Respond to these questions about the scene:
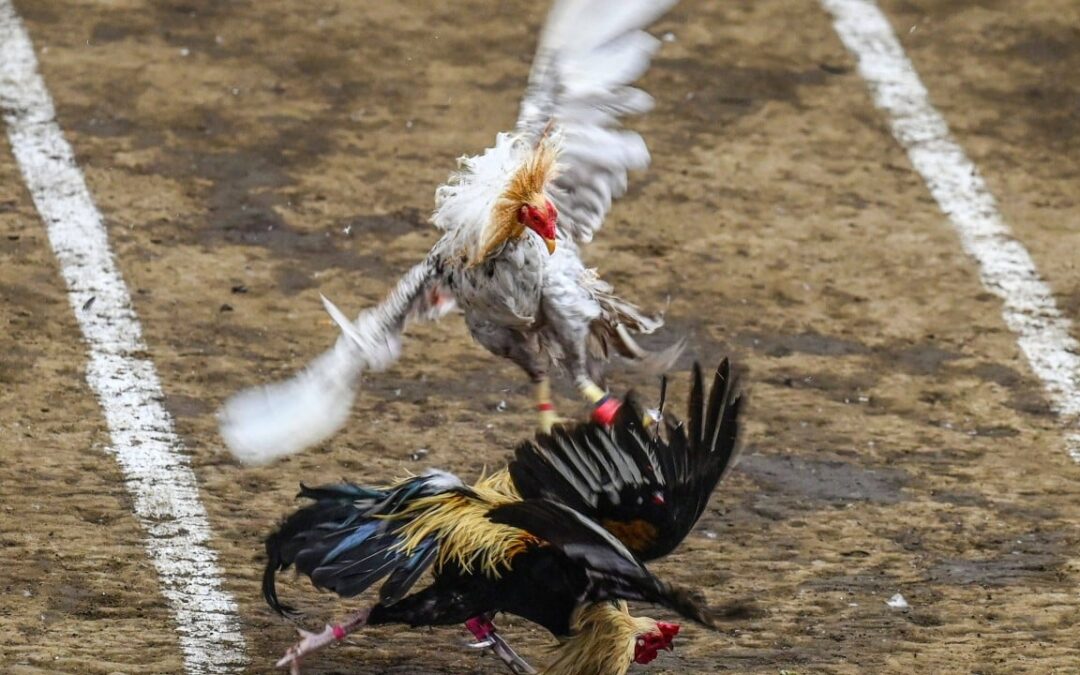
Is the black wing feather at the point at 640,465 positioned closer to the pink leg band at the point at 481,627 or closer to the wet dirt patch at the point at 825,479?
the pink leg band at the point at 481,627

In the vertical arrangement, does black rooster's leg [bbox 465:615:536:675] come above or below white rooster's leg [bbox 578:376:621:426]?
below

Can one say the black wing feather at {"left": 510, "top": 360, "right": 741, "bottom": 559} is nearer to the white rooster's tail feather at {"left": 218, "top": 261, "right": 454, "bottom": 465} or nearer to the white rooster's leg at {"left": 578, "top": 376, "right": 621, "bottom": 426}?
the white rooster's leg at {"left": 578, "top": 376, "right": 621, "bottom": 426}

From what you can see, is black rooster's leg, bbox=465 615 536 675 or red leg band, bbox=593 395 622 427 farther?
black rooster's leg, bbox=465 615 536 675

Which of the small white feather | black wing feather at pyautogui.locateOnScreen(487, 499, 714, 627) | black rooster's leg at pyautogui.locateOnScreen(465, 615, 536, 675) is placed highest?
black wing feather at pyautogui.locateOnScreen(487, 499, 714, 627)

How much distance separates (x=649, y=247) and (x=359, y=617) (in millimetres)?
2949

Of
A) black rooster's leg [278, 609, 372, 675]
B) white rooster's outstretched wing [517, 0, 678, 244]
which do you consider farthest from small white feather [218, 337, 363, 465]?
white rooster's outstretched wing [517, 0, 678, 244]

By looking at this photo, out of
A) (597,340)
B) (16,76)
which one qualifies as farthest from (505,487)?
(16,76)

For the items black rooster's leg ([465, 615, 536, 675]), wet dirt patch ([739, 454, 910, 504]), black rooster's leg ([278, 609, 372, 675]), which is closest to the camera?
black rooster's leg ([278, 609, 372, 675])

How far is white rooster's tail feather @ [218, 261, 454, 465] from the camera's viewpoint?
470 cm

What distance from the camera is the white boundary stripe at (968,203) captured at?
253 inches

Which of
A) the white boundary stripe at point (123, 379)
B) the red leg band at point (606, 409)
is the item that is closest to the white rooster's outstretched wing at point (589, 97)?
the red leg band at point (606, 409)

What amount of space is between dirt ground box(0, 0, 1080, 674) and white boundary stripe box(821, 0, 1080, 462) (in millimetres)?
82

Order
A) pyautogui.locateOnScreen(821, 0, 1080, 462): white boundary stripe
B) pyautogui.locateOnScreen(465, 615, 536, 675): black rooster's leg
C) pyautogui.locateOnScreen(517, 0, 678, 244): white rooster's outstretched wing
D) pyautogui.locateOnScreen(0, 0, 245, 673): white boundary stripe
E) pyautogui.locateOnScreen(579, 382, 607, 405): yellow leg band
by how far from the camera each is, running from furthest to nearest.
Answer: pyautogui.locateOnScreen(821, 0, 1080, 462): white boundary stripe → pyautogui.locateOnScreen(517, 0, 678, 244): white rooster's outstretched wing → pyautogui.locateOnScreen(579, 382, 607, 405): yellow leg band → pyautogui.locateOnScreen(0, 0, 245, 673): white boundary stripe → pyautogui.locateOnScreen(465, 615, 536, 675): black rooster's leg

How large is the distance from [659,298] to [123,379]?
2.03m
